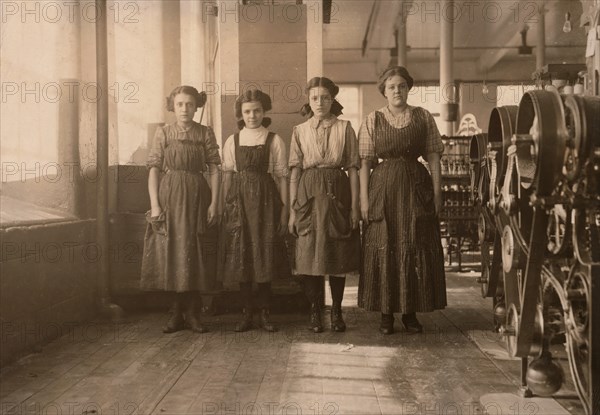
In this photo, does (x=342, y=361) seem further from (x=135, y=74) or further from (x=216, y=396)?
(x=135, y=74)

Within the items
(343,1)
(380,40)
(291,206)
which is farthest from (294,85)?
(380,40)

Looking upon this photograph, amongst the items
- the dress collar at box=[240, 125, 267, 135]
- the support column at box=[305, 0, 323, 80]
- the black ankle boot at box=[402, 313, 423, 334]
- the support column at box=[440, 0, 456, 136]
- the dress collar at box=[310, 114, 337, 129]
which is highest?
the support column at box=[440, 0, 456, 136]

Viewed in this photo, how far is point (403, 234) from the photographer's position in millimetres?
3912

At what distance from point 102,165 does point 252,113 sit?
1262mm

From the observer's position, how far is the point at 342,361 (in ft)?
10.9

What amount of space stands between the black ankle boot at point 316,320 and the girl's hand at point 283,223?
0.50m

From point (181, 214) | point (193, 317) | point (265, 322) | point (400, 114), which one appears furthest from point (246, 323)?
point (400, 114)

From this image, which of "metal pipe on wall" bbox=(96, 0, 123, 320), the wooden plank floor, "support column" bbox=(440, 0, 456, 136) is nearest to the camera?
the wooden plank floor

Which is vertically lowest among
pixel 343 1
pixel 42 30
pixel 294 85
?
pixel 294 85

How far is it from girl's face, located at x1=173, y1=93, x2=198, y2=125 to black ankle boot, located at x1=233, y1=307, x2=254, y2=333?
4.20 ft

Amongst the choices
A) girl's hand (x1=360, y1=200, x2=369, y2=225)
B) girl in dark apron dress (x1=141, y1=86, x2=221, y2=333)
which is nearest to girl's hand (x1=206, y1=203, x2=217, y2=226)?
girl in dark apron dress (x1=141, y1=86, x2=221, y2=333)

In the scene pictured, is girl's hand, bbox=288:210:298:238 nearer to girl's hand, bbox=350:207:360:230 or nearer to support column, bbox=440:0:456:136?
girl's hand, bbox=350:207:360:230

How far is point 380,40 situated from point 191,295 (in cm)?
1219

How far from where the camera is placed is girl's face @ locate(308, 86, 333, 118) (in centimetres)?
402
